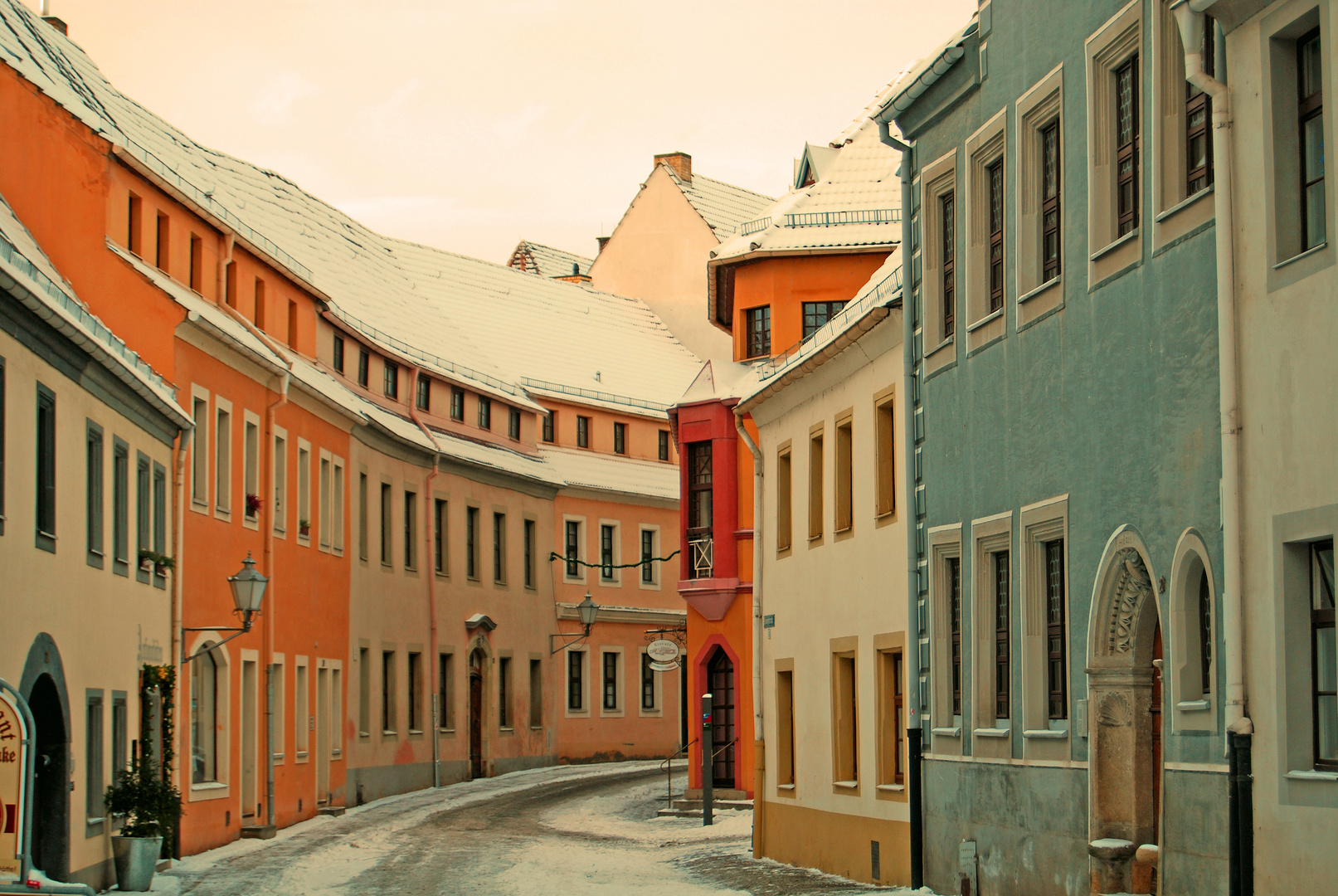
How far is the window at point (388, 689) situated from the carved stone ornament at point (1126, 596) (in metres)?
25.9

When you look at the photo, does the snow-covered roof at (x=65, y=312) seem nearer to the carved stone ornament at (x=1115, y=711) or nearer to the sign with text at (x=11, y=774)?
the sign with text at (x=11, y=774)

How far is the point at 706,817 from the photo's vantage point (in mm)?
30219

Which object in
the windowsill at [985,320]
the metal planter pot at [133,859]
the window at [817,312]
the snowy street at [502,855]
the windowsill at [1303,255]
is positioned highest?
the window at [817,312]

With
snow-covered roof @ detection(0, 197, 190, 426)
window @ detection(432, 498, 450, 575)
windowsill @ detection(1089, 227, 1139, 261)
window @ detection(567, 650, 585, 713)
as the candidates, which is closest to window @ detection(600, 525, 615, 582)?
window @ detection(567, 650, 585, 713)

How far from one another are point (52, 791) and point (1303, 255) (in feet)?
42.6

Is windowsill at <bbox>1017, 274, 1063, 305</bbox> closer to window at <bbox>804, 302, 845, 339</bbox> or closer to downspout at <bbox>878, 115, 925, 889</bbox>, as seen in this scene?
downspout at <bbox>878, 115, 925, 889</bbox>

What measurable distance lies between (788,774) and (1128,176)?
12748mm

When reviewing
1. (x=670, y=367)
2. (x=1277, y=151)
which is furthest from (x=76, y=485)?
(x=670, y=367)

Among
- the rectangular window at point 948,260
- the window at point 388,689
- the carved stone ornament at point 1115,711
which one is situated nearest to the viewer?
the carved stone ornament at point 1115,711

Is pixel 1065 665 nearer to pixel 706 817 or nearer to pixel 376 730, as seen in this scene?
pixel 706 817

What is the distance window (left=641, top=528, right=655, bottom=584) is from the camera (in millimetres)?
53750

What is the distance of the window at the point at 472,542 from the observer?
44.8 m

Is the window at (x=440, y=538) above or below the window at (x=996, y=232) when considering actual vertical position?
below

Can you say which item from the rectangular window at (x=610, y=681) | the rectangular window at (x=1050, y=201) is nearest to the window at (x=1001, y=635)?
the rectangular window at (x=1050, y=201)
